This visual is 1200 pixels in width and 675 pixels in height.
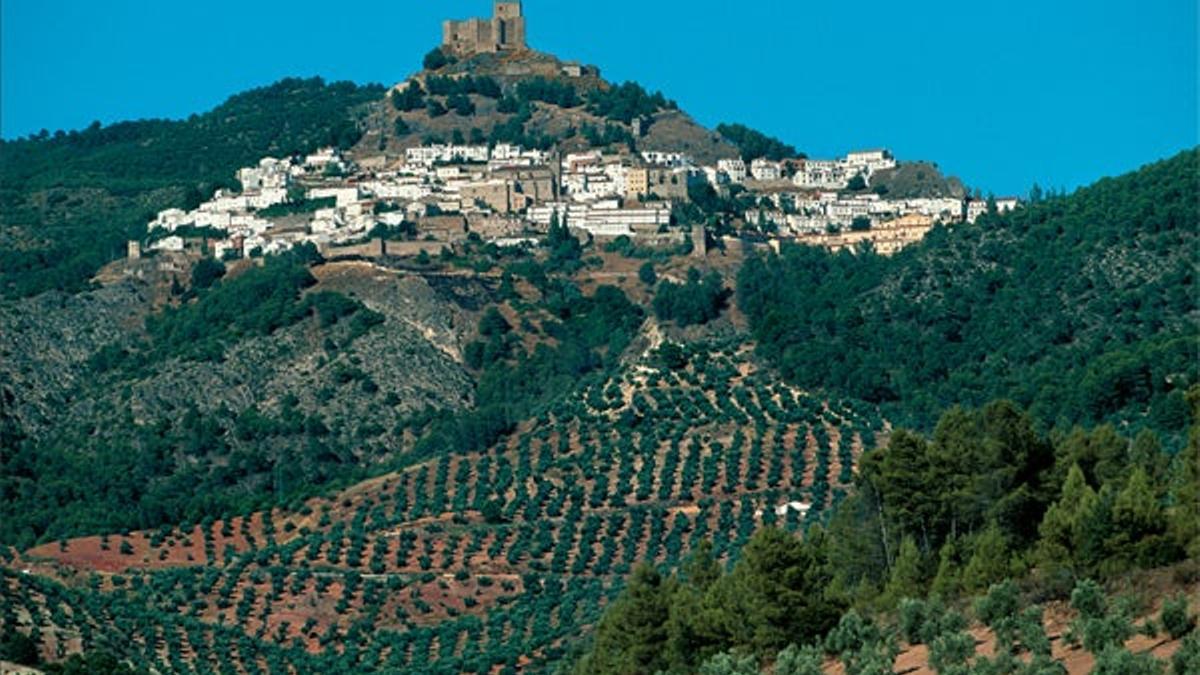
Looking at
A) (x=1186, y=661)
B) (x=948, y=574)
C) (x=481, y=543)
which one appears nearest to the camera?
(x=1186, y=661)

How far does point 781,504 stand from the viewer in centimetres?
7944

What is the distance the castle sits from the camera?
146375 millimetres

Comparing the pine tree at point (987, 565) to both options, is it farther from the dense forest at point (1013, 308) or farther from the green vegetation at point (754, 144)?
the green vegetation at point (754, 144)

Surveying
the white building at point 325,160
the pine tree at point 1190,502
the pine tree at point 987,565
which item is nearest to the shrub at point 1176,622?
the pine tree at point 1190,502

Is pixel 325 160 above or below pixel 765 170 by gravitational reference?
above

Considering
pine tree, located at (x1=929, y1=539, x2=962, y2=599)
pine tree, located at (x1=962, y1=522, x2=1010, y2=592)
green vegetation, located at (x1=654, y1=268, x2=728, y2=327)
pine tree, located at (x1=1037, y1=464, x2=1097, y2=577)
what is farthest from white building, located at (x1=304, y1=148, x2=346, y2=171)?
pine tree, located at (x1=1037, y1=464, x2=1097, y2=577)

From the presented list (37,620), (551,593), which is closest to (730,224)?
(551,593)

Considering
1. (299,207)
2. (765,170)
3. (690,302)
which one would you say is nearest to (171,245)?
(299,207)

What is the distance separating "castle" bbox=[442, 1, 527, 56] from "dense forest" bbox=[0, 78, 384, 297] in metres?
5.84

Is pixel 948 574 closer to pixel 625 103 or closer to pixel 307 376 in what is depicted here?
pixel 307 376

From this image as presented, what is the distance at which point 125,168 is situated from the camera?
157 m

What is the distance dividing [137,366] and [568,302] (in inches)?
583

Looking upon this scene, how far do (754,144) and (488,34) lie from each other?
516 inches

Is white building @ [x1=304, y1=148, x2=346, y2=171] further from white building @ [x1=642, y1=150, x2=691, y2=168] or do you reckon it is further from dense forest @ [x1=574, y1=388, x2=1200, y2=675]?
dense forest @ [x1=574, y1=388, x2=1200, y2=675]
